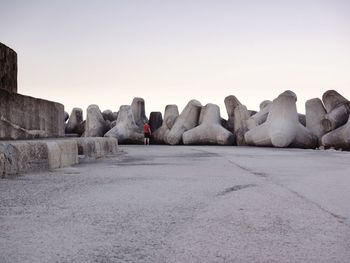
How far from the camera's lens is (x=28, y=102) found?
649cm

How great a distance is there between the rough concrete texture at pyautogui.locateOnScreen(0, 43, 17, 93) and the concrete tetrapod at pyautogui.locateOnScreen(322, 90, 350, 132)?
10063 millimetres

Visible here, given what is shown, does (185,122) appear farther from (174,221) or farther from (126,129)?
(174,221)

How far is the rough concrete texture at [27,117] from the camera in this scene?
5.77 meters

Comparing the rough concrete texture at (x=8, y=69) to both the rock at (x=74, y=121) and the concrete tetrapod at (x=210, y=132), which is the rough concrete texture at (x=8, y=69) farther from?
A: the rock at (x=74, y=121)

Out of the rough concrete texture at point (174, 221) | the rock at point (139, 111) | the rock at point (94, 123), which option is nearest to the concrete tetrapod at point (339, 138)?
the rough concrete texture at point (174, 221)

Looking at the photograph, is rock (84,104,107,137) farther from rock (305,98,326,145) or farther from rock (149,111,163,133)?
rock (305,98,326,145)

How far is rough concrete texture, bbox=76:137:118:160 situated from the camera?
22.9 feet

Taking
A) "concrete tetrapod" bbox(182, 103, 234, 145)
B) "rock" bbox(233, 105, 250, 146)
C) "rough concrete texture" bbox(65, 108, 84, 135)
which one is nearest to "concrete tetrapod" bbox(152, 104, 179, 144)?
"concrete tetrapod" bbox(182, 103, 234, 145)

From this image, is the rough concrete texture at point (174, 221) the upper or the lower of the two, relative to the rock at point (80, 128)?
lower

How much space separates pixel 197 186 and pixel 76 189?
3.14 ft

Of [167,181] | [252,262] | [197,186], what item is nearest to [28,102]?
[167,181]

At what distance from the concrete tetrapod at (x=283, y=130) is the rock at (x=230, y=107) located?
12.4ft

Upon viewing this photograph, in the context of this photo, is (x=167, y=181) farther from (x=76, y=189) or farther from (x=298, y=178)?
(x=298, y=178)

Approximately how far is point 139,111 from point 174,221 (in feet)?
61.9
